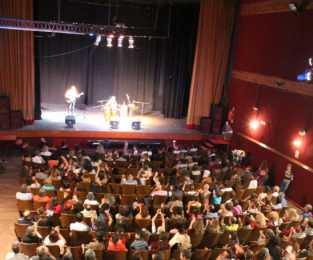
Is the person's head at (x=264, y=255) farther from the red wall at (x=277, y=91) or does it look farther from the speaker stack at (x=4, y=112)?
the speaker stack at (x=4, y=112)

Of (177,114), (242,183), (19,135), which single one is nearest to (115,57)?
(177,114)

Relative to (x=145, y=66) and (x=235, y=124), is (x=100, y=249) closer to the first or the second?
(x=235, y=124)

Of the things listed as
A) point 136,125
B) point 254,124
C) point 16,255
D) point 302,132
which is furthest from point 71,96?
A: point 16,255

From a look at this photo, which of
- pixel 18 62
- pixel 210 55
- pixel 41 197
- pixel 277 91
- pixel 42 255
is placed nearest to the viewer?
pixel 42 255

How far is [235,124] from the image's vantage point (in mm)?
15984

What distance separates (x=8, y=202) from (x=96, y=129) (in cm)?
534

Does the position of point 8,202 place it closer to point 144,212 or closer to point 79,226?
point 79,226

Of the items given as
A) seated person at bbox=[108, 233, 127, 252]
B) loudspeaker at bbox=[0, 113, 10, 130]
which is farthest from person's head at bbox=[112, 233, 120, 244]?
loudspeaker at bbox=[0, 113, 10, 130]

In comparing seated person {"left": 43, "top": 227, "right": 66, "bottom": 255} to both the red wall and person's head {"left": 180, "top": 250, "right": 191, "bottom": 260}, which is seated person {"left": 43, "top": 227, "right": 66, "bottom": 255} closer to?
Answer: person's head {"left": 180, "top": 250, "right": 191, "bottom": 260}

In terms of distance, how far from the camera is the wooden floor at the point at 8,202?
8.21 meters

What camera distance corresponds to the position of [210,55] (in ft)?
53.6

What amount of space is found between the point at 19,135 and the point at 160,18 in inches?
314

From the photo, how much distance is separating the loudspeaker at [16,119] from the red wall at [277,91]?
8.23 m

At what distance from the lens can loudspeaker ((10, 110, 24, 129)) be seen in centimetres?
1447
